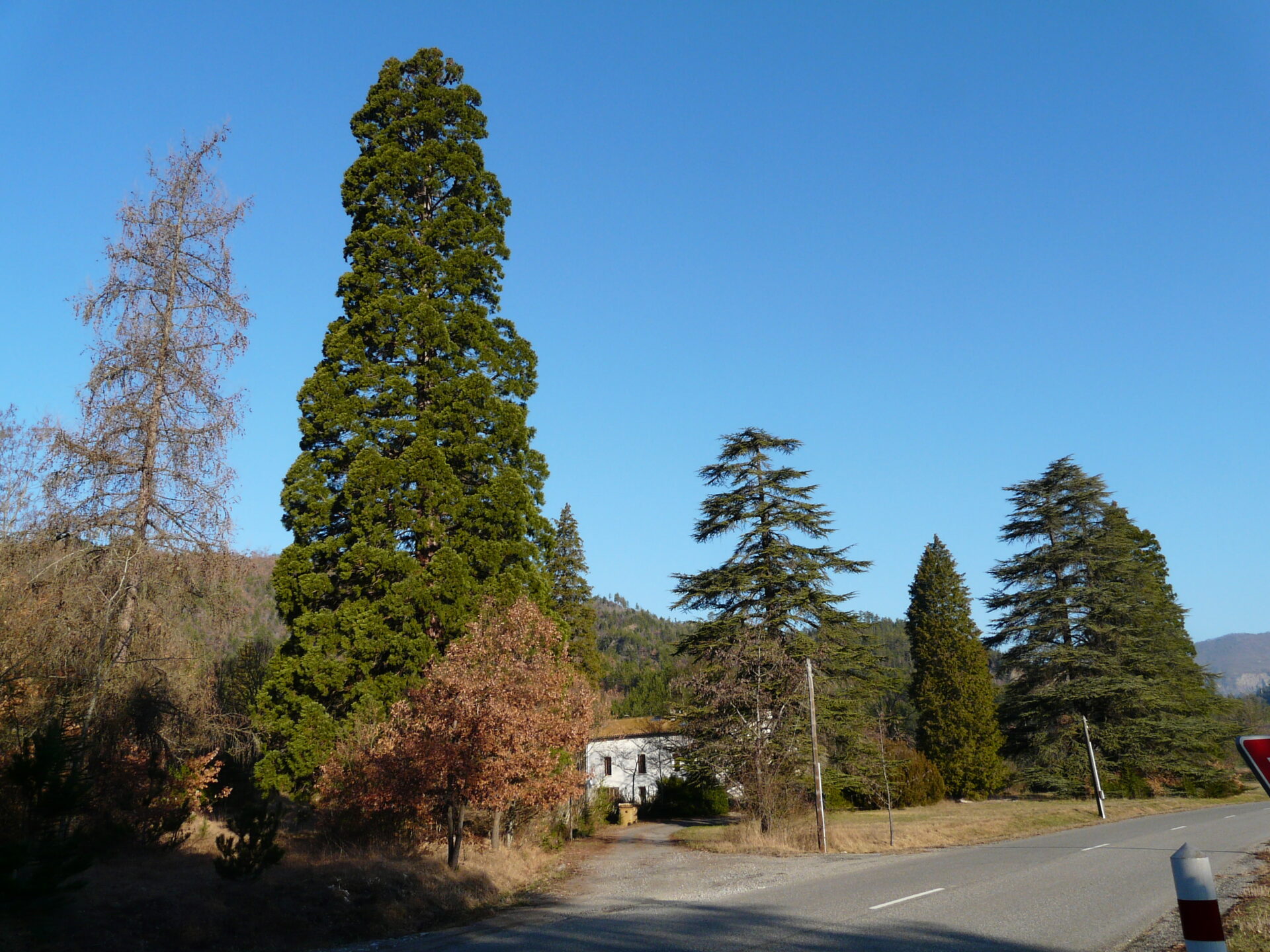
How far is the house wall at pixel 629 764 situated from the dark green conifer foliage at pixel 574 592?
701 cm

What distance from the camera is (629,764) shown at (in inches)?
1841

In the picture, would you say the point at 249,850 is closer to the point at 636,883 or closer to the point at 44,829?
the point at 44,829

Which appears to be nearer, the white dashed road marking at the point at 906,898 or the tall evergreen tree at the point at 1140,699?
the white dashed road marking at the point at 906,898

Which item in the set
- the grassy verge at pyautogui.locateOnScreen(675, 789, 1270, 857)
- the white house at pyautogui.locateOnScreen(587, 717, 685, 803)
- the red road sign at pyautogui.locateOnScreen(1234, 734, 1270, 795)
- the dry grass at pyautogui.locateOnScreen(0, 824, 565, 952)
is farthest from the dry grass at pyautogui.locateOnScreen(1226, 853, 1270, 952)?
the white house at pyautogui.locateOnScreen(587, 717, 685, 803)

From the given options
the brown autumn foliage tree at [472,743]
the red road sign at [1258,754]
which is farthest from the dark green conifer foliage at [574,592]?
the red road sign at [1258,754]

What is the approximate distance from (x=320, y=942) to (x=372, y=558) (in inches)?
357

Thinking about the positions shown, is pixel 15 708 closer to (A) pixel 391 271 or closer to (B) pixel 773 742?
(A) pixel 391 271

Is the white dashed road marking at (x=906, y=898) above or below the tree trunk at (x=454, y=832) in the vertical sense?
below

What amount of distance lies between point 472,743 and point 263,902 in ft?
12.9

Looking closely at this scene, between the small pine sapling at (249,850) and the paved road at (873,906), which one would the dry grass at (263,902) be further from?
the paved road at (873,906)

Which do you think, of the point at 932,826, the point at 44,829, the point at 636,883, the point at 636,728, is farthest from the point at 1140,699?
the point at 44,829

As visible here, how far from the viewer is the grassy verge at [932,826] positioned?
2192cm

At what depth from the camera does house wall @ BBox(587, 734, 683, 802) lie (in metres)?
44.8

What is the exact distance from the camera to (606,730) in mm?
44188
